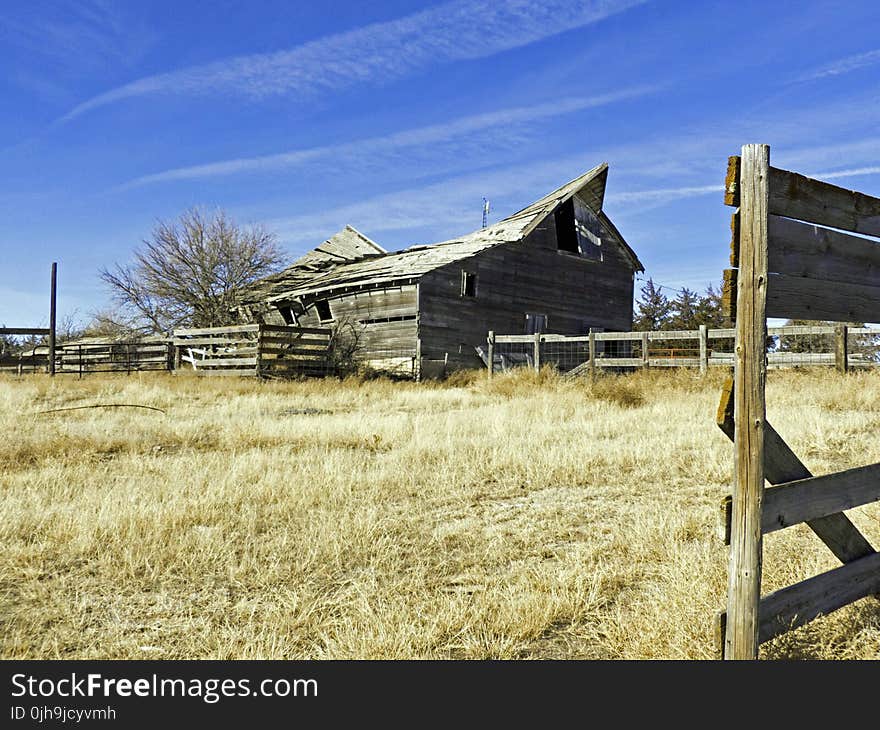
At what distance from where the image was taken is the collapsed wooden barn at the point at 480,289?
24.1m

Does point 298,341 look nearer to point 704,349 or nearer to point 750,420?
point 704,349

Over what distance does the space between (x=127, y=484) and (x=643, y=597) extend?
5.23 meters

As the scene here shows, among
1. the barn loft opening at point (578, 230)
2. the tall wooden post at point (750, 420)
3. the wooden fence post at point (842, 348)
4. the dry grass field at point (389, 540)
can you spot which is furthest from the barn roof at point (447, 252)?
the tall wooden post at point (750, 420)

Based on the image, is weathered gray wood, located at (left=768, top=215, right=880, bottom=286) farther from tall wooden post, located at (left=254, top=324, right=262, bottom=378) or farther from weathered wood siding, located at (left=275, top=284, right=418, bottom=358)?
weathered wood siding, located at (left=275, top=284, right=418, bottom=358)

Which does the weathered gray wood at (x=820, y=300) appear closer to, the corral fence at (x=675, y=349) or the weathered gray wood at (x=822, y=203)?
the weathered gray wood at (x=822, y=203)

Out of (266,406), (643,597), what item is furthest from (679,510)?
(266,406)

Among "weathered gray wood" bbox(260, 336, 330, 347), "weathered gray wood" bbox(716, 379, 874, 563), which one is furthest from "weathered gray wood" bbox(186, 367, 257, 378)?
"weathered gray wood" bbox(716, 379, 874, 563)

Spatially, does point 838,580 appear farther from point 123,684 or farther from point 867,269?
point 123,684

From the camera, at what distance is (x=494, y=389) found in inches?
703

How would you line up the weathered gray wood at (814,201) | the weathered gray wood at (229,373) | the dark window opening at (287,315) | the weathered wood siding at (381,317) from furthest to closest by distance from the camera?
the dark window opening at (287,315)
the weathered wood siding at (381,317)
the weathered gray wood at (229,373)
the weathered gray wood at (814,201)

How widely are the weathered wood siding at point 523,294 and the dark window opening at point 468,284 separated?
151mm

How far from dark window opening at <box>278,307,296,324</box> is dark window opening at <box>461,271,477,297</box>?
8.69 meters

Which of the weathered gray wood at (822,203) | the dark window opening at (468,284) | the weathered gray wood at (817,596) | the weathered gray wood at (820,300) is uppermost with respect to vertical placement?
the dark window opening at (468,284)

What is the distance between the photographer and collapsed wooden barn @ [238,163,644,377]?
2408 cm
